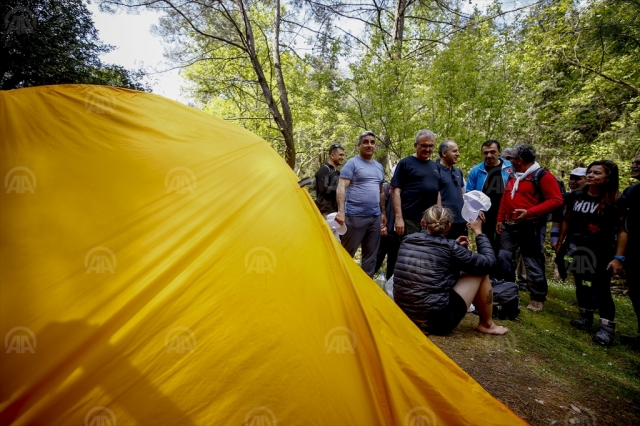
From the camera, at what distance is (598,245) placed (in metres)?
3.58

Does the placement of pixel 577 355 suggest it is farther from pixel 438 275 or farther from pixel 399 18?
pixel 399 18

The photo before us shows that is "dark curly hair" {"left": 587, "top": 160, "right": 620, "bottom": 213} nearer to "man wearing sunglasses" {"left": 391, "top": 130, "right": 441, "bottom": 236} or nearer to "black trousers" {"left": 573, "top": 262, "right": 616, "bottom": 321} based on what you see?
"black trousers" {"left": 573, "top": 262, "right": 616, "bottom": 321}

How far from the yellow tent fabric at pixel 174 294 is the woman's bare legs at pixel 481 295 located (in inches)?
44.9

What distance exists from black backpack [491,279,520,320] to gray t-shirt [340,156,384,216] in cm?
173

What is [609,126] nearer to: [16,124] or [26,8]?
[16,124]

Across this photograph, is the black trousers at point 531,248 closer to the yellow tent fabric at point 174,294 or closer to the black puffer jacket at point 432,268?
the black puffer jacket at point 432,268

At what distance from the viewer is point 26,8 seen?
22.3 feet

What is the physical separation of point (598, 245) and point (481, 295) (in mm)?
1684

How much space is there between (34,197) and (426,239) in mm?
2781

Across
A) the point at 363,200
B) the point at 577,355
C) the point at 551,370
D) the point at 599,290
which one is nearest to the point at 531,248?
the point at 599,290

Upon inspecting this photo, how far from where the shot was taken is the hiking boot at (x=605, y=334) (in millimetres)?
3344

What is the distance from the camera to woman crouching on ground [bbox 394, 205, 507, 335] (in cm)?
285

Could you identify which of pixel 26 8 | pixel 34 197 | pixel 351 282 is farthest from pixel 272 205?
pixel 26 8

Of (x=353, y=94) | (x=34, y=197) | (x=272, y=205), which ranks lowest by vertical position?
(x=272, y=205)
